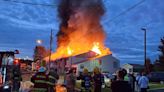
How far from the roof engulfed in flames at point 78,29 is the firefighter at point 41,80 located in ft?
Result: 146

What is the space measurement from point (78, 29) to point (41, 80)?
183 ft

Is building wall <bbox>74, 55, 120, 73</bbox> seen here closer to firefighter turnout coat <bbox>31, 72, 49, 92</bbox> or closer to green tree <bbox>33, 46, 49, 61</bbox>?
green tree <bbox>33, 46, 49, 61</bbox>

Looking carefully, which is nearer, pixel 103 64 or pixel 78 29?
pixel 78 29

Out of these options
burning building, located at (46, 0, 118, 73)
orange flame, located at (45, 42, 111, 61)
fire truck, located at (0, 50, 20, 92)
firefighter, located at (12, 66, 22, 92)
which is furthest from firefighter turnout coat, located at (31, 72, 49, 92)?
orange flame, located at (45, 42, 111, 61)

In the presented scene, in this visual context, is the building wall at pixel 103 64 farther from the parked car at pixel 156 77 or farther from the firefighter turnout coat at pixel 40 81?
the firefighter turnout coat at pixel 40 81

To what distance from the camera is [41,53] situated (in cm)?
9831

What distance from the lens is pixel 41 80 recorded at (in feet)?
Result: 43.0

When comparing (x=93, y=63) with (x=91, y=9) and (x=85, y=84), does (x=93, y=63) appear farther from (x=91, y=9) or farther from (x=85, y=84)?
(x=85, y=84)

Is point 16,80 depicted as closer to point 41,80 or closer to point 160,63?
point 41,80

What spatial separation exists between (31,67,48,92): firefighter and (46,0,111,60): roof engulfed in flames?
44.5 metres

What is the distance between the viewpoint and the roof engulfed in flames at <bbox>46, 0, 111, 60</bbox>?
61391mm

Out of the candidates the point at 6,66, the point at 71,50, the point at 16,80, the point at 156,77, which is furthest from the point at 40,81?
the point at 71,50

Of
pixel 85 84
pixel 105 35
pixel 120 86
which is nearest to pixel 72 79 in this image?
pixel 85 84

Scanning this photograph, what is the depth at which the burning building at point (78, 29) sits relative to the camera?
6135 cm
